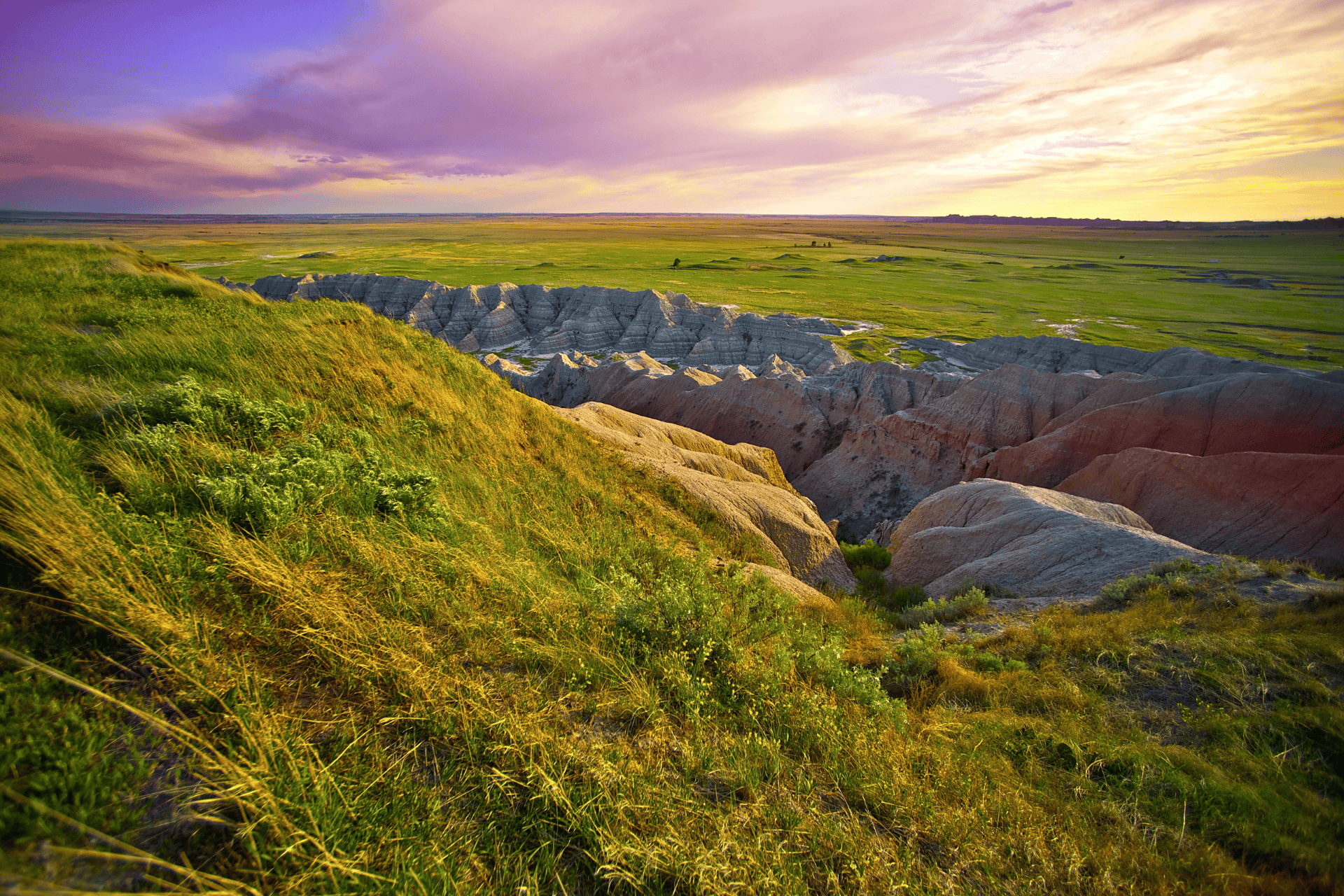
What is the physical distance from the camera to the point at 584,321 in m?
62.1

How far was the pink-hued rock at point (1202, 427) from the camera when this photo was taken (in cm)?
2022

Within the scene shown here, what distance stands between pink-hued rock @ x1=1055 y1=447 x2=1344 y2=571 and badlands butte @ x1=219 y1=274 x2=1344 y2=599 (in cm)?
5

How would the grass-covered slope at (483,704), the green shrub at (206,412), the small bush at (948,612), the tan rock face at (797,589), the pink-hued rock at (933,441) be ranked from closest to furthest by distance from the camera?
the grass-covered slope at (483,704), the green shrub at (206,412), the tan rock face at (797,589), the small bush at (948,612), the pink-hued rock at (933,441)

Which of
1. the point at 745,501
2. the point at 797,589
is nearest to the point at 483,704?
the point at 797,589

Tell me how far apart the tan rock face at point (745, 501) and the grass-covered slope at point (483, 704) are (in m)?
4.82

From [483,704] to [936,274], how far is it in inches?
5374

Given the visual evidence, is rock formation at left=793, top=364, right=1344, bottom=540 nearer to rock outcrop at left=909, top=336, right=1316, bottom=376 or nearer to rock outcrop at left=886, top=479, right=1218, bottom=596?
rock outcrop at left=909, top=336, right=1316, bottom=376

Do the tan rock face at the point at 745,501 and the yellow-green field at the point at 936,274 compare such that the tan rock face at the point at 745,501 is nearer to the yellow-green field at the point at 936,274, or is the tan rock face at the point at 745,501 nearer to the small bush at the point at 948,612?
the small bush at the point at 948,612

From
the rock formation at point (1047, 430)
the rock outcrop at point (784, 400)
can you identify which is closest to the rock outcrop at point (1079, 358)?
A: the rock formation at point (1047, 430)

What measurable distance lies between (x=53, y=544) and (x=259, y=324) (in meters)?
6.60

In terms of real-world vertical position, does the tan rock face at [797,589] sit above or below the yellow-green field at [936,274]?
below

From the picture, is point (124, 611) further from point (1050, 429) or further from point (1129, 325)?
point (1129, 325)

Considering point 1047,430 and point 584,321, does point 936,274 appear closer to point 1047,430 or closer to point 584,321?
point 584,321

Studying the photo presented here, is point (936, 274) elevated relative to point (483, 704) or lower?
elevated
